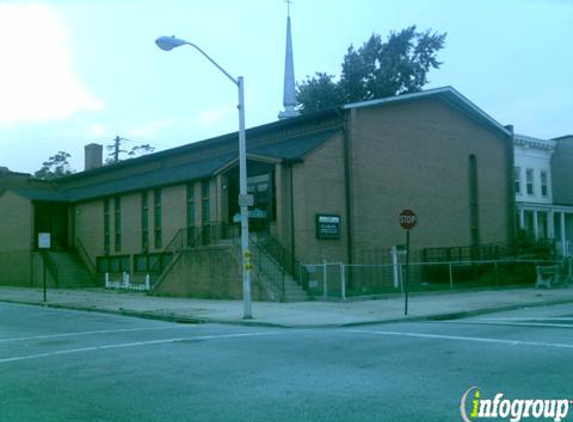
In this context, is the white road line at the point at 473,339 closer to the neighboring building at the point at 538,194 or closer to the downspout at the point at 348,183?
the downspout at the point at 348,183

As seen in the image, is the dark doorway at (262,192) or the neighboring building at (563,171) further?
the neighboring building at (563,171)

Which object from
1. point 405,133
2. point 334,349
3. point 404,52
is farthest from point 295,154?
point 404,52

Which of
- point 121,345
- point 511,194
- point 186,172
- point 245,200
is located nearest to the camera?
point 121,345

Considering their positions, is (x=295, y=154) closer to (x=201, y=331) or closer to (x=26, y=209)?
(x=201, y=331)

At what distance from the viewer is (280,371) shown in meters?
9.66

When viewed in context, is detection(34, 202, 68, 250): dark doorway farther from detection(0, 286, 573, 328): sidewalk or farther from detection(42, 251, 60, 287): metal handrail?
detection(0, 286, 573, 328): sidewalk

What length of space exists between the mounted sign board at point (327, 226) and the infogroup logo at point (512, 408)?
62.2 ft

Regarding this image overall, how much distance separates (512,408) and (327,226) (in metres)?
19.8

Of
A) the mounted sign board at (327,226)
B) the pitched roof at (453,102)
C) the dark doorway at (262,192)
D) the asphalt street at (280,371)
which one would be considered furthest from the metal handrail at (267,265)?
the asphalt street at (280,371)

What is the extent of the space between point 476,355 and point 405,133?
2144 centimetres

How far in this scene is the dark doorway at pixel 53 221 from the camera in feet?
133

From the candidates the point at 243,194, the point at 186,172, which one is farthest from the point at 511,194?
the point at 243,194

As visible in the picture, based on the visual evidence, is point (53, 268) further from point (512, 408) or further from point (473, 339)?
point (512, 408)

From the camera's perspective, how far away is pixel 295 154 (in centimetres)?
2669
